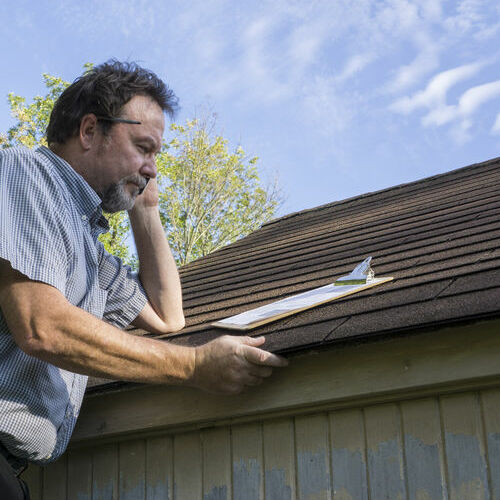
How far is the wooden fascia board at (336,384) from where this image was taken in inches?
113

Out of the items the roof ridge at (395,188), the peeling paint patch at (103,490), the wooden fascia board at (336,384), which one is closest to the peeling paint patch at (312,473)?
the wooden fascia board at (336,384)

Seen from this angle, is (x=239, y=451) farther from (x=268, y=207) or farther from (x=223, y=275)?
(x=268, y=207)

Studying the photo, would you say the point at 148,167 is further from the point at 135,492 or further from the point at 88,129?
the point at 135,492

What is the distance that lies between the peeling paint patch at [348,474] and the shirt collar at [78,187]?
1.55 metres

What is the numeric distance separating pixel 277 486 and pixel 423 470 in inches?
29.3

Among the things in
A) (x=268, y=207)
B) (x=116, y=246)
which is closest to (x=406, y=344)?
(x=116, y=246)

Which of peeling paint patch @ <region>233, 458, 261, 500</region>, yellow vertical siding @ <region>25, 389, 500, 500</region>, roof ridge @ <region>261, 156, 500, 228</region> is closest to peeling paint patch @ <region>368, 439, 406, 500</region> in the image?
yellow vertical siding @ <region>25, 389, 500, 500</region>

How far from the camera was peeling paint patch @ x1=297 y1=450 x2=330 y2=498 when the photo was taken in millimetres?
3227

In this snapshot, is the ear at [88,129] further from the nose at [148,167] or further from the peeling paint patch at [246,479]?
the peeling paint patch at [246,479]

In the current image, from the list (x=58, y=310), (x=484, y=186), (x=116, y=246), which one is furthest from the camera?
(x=116, y=246)

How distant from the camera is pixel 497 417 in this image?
9.33ft

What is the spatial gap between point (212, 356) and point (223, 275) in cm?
311

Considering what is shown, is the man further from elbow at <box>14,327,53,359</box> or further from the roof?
the roof

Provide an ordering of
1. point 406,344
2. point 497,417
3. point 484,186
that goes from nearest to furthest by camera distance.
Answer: point 497,417, point 406,344, point 484,186
